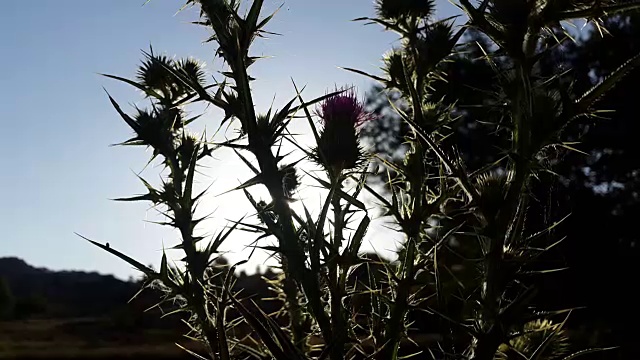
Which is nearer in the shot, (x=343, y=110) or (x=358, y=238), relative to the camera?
(x=358, y=238)

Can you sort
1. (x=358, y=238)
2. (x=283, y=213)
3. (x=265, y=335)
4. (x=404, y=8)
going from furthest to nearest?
(x=404, y=8) < (x=358, y=238) < (x=283, y=213) < (x=265, y=335)

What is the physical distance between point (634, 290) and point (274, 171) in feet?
38.2

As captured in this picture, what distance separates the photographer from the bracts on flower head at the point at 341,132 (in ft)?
3.47

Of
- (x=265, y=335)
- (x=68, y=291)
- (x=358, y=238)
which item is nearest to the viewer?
Answer: (x=265, y=335)

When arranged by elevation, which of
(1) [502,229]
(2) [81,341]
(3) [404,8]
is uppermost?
(2) [81,341]

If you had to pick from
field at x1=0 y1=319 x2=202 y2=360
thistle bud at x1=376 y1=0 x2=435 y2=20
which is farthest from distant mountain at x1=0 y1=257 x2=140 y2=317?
thistle bud at x1=376 y1=0 x2=435 y2=20

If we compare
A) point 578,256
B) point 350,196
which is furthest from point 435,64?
point 578,256

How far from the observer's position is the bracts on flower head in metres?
1.06

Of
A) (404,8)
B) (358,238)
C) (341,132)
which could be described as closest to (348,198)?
(358,238)

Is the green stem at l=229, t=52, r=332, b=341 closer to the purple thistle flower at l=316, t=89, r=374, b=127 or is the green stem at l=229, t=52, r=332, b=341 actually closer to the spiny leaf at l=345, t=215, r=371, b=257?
the spiny leaf at l=345, t=215, r=371, b=257

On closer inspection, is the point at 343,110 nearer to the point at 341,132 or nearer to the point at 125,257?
the point at 341,132

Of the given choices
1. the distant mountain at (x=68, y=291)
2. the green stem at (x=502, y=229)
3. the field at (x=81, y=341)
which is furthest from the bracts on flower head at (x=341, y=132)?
the distant mountain at (x=68, y=291)

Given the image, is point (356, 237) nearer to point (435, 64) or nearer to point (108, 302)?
point (435, 64)

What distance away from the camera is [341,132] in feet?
3.69
